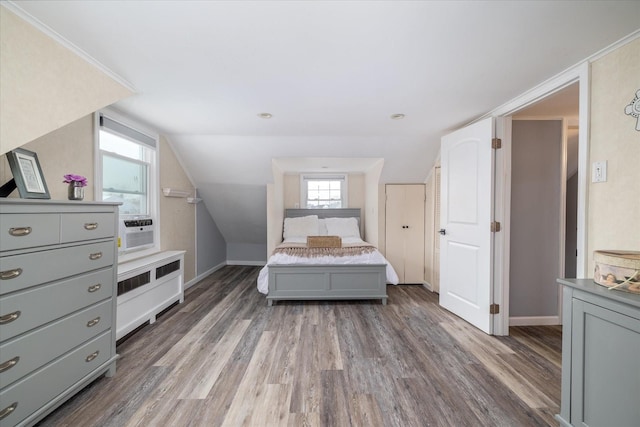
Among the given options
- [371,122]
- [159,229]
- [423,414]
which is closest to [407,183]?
[371,122]

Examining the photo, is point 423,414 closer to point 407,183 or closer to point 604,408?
point 604,408

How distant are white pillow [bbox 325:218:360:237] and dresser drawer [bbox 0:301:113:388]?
326cm

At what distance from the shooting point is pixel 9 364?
1.18 m

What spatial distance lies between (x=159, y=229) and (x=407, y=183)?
11.8ft

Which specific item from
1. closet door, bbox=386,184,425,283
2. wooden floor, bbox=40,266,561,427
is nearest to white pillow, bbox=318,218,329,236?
closet door, bbox=386,184,425,283

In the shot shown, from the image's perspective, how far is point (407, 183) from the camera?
3992 mm

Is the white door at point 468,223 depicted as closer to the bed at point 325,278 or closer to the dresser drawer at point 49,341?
the bed at point 325,278

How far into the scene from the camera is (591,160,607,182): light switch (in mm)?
1527

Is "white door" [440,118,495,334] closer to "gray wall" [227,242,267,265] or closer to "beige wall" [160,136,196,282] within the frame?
"beige wall" [160,136,196,282]

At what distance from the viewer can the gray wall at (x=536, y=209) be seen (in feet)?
8.32

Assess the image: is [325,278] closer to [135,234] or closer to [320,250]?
[320,250]

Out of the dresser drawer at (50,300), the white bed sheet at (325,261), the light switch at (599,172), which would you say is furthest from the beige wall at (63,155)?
the light switch at (599,172)

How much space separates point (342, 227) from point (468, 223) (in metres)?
2.24

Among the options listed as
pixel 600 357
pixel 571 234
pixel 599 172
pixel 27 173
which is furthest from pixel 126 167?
pixel 571 234
